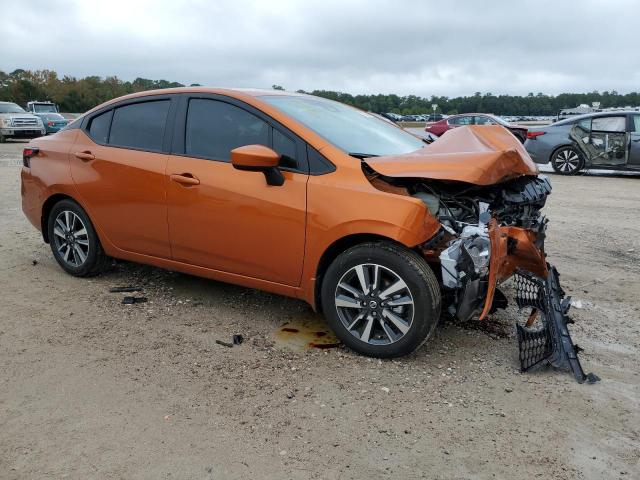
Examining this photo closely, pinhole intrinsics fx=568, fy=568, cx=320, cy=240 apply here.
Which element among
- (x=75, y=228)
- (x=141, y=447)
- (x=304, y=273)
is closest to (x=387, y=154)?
(x=304, y=273)

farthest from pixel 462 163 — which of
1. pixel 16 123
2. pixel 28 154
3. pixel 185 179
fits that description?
pixel 16 123

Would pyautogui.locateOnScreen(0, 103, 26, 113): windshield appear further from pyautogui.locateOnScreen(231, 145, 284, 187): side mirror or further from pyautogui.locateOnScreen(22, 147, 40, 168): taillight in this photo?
pyautogui.locateOnScreen(231, 145, 284, 187): side mirror

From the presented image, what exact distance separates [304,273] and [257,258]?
371mm

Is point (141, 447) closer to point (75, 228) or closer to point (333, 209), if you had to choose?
point (333, 209)

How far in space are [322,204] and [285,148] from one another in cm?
51

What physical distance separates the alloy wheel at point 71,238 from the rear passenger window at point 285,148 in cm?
212

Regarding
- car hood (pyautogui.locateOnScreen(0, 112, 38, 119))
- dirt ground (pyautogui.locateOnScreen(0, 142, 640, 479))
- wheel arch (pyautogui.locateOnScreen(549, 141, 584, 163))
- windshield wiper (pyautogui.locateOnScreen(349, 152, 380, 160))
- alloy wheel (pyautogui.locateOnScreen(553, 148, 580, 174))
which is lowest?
dirt ground (pyautogui.locateOnScreen(0, 142, 640, 479))

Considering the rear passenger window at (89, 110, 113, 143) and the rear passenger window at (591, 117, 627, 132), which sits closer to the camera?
the rear passenger window at (89, 110, 113, 143)

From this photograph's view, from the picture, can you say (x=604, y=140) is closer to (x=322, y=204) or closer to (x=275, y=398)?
(x=322, y=204)

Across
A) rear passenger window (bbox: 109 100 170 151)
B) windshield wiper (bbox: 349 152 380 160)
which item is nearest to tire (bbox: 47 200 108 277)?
rear passenger window (bbox: 109 100 170 151)

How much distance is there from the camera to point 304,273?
3742 mm

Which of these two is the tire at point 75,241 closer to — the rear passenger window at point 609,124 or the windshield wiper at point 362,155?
the windshield wiper at point 362,155

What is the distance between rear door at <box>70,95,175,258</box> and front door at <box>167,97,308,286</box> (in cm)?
16

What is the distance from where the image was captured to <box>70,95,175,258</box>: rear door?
434cm
